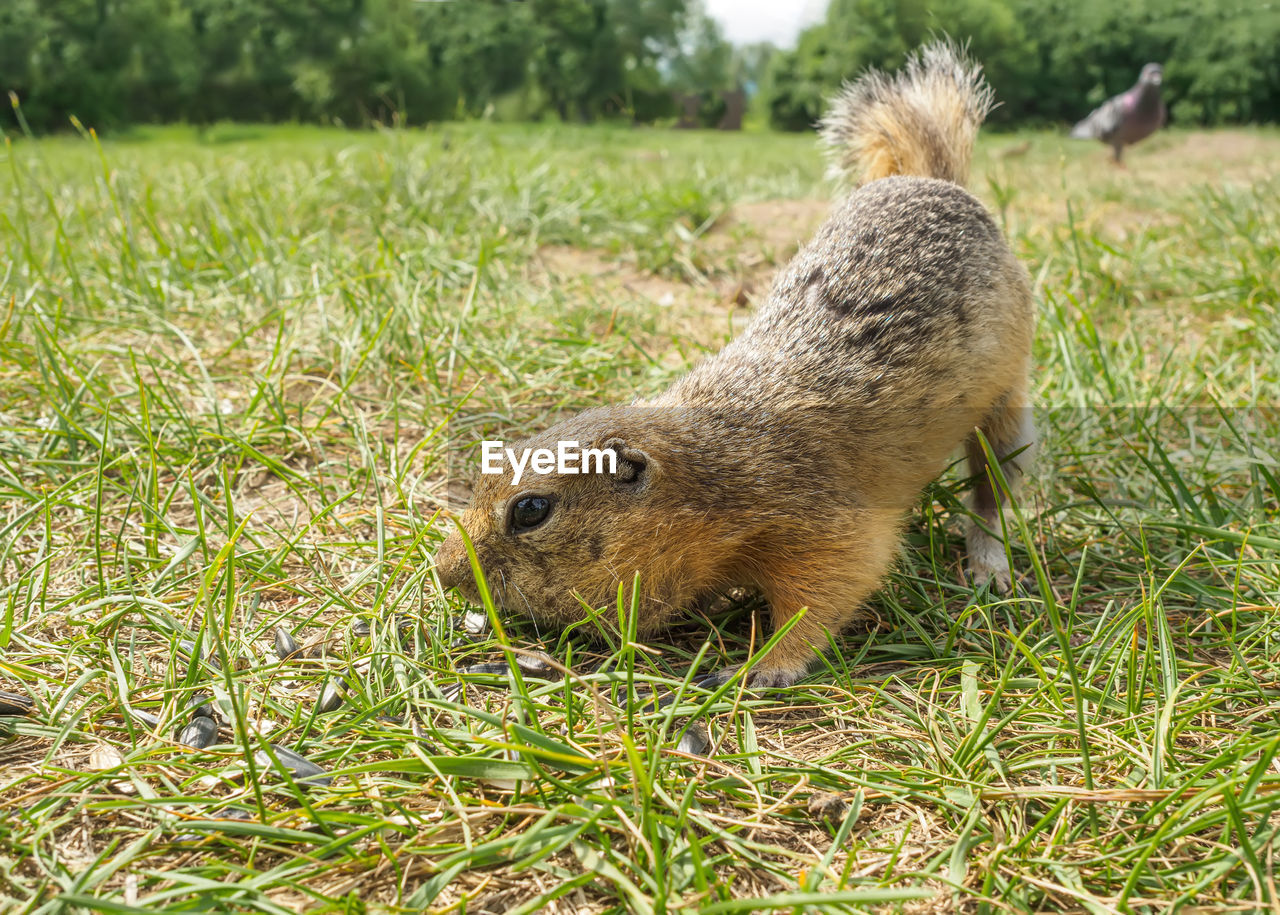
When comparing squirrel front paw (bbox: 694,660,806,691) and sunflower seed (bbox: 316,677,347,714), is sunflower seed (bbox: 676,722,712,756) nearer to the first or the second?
squirrel front paw (bbox: 694,660,806,691)

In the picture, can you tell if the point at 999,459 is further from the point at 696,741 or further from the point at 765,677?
the point at 696,741

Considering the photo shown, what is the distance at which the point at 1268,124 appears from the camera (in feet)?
65.5

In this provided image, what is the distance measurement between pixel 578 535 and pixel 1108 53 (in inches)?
995

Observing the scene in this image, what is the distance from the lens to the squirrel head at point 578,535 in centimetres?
274

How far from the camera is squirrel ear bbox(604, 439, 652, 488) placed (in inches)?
109

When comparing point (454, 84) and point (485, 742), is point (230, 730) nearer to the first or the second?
point (485, 742)

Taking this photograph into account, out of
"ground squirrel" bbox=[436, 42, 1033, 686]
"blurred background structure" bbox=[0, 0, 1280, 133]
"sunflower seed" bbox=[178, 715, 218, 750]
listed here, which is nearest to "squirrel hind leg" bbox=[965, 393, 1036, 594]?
"ground squirrel" bbox=[436, 42, 1033, 686]

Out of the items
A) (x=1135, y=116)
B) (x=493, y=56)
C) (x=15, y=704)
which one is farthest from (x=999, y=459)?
(x=493, y=56)

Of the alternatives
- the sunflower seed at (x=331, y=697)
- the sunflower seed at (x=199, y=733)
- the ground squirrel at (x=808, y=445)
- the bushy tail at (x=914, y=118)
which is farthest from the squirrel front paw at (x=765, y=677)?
the bushy tail at (x=914, y=118)

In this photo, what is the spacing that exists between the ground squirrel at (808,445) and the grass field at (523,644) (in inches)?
8.0

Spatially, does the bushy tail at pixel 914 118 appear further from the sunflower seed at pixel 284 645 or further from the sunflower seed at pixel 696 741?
the sunflower seed at pixel 284 645

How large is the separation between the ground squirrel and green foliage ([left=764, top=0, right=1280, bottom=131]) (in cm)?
1686

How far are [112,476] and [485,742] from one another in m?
2.57

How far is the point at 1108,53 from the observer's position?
22344mm
